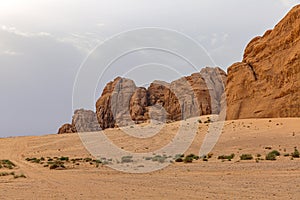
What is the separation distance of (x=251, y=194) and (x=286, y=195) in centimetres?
91

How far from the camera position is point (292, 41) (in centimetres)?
3984

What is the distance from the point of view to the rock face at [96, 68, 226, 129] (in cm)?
6594

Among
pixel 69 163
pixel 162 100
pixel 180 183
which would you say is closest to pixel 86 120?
pixel 162 100

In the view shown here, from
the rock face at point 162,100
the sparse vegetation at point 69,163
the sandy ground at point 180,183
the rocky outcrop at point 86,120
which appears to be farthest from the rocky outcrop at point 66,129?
the sandy ground at point 180,183

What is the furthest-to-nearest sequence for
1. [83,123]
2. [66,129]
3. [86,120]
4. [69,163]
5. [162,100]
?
[86,120], [83,123], [66,129], [162,100], [69,163]

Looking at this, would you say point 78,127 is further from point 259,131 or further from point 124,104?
point 259,131

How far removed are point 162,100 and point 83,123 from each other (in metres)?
17.6

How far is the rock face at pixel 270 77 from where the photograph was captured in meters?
38.5

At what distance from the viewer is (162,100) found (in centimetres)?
7456

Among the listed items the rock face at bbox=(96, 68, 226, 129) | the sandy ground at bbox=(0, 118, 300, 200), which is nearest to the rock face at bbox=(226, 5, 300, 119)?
the sandy ground at bbox=(0, 118, 300, 200)

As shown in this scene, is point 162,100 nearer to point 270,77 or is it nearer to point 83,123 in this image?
point 83,123

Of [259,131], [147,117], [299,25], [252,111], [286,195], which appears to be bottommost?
[286,195]

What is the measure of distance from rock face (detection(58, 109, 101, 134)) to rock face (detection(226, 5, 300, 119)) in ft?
126

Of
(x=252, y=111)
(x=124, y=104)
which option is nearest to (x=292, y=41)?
(x=252, y=111)
